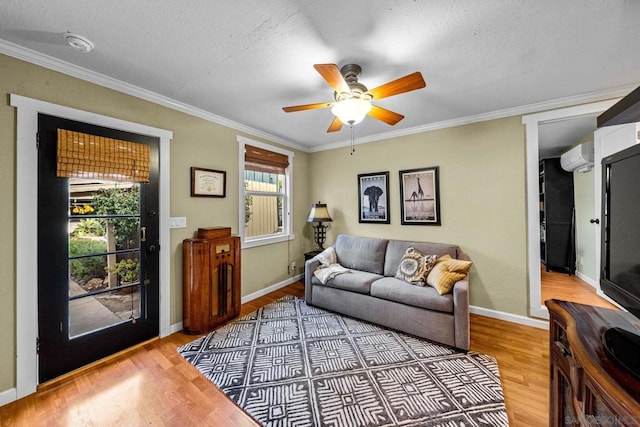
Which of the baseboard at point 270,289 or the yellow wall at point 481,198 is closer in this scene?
the yellow wall at point 481,198

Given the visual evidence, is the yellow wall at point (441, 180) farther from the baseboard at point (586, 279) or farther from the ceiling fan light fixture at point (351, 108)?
the baseboard at point (586, 279)

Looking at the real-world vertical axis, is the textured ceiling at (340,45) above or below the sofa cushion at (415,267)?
above

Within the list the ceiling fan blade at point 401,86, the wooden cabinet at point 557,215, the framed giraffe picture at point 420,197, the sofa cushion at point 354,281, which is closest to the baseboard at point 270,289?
the sofa cushion at point 354,281

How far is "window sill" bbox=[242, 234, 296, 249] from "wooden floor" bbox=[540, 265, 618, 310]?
3.53 m

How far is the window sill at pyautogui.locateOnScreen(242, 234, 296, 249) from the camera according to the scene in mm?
3368

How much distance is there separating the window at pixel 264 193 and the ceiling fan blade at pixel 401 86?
6.90 feet

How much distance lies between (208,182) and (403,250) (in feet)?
8.35

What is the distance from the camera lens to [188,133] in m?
2.67

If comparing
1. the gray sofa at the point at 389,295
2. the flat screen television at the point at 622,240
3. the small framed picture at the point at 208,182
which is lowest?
the gray sofa at the point at 389,295

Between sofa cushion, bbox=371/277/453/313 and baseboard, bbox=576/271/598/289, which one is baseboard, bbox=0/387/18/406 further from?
baseboard, bbox=576/271/598/289

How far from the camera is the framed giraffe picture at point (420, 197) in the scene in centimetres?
319

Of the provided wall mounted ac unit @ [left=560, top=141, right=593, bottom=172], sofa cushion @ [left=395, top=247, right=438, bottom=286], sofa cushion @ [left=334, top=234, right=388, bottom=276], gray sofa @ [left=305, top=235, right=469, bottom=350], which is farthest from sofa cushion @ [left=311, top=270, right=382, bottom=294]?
wall mounted ac unit @ [left=560, top=141, right=593, bottom=172]

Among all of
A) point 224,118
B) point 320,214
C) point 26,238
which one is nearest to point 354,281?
point 320,214

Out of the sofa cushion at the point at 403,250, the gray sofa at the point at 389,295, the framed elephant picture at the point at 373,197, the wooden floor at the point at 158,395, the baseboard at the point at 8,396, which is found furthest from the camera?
the framed elephant picture at the point at 373,197
